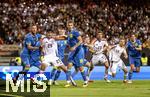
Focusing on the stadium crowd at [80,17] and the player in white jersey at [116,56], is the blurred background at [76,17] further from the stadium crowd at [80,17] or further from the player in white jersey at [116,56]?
the player in white jersey at [116,56]

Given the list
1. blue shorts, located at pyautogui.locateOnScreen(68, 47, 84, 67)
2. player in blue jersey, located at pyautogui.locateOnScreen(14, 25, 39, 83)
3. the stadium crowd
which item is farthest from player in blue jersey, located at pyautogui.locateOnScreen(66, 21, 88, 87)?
the stadium crowd

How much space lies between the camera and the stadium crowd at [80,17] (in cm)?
3200

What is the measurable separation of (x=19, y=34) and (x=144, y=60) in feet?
26.3

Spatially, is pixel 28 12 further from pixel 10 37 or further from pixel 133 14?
pixel 133 14

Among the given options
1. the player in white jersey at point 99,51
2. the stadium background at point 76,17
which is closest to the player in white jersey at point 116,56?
the player in white jersey at point 99,51

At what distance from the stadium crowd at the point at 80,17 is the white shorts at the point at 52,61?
14.6 metres

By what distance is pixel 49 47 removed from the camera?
1630 cm

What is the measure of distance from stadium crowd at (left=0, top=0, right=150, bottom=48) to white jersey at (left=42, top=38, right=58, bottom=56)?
47.3ft

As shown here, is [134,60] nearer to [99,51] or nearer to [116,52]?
[116,52]

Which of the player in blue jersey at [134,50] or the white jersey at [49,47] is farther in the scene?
the player in blue jersey at [134,50]

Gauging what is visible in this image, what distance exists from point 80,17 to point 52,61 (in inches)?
689

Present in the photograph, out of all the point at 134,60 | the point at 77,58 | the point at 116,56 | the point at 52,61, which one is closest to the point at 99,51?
the point at 116,56

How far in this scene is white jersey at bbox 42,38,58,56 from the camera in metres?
16.3

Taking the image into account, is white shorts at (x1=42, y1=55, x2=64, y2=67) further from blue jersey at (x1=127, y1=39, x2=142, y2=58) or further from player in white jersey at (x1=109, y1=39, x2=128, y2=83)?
blue jersey at (x1=127, y1=39, x2=142, y2=58)
